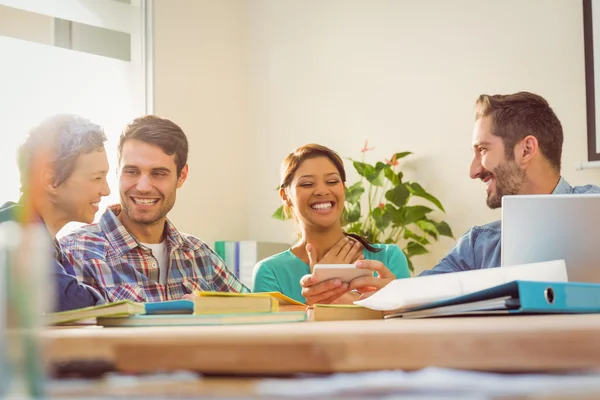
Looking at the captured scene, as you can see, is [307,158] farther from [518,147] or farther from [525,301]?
[525,301]

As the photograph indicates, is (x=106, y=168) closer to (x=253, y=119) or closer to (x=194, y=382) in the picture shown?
(x=194, y=382)

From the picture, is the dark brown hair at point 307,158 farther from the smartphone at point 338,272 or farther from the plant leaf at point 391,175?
the plant leaf at point 391,175

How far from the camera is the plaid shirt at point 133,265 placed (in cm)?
228

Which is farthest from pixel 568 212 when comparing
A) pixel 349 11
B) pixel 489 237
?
pixel 349 11

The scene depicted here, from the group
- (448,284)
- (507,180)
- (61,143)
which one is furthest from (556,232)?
(61,143)

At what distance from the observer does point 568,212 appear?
1446 millimetres

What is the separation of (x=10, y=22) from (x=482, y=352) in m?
3.74

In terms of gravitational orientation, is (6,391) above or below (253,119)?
below

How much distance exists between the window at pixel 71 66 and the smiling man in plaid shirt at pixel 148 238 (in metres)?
1.34

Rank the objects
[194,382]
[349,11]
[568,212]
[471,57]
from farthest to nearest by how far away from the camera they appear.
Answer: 1. [349,11]
2. [471,57]
3. [568,212]
4. [194,382]

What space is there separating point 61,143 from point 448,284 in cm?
155

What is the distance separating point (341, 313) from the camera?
115 centimetres

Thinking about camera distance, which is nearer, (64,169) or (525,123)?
(64,169)

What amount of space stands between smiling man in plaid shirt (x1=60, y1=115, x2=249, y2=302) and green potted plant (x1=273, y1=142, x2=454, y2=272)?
4.77 feet
